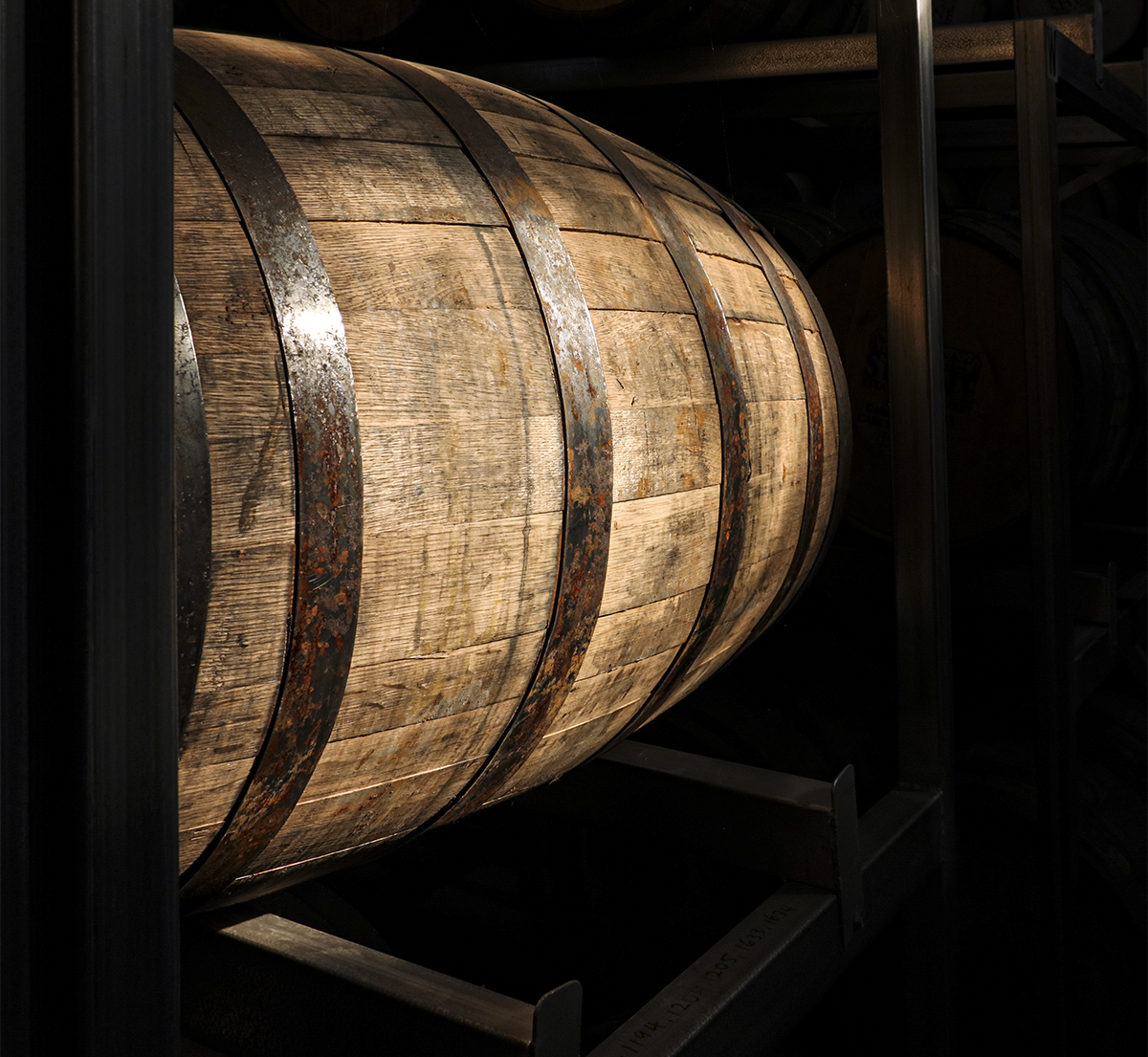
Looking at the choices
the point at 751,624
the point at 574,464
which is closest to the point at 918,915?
the point at 751,624

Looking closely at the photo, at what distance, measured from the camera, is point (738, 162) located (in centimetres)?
398

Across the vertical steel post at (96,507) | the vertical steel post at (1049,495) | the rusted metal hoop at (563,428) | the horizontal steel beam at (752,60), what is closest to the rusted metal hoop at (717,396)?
the rusted metal hoop at (563,428)

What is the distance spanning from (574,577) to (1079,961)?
2.23 metres

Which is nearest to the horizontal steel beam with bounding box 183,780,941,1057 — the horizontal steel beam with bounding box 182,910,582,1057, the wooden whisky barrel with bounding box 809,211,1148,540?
the horizontal steel beam with bounding box 182,910,582,1057

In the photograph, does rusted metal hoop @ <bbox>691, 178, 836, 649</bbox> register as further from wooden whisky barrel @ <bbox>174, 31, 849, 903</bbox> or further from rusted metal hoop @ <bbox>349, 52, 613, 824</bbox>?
rusted metal hoop @ <bbox>349, 52, 613, 824</bbox>

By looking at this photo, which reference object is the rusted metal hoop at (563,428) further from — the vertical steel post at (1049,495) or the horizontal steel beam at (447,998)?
the vertical steel post at (1049,495)

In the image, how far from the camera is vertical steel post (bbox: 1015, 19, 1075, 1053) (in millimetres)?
2375

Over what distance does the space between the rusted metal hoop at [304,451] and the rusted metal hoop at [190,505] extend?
7cm

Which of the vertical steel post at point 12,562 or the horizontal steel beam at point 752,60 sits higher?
the horizontal steel beam at point 752,60

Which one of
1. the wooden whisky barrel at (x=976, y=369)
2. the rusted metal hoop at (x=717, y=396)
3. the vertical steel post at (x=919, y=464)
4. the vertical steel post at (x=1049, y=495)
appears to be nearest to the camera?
the rusted metal hoop at (x=717, y=396)

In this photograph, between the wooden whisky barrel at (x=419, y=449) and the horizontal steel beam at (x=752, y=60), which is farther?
the horizontal steel beam at (x=752, y=60)

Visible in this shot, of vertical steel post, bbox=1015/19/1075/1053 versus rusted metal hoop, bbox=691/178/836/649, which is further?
vertical steel post, bbox=1015/19/1075/1053

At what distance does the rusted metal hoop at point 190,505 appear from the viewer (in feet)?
2.59

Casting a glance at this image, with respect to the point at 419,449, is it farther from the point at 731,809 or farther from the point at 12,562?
the point at 731,809
